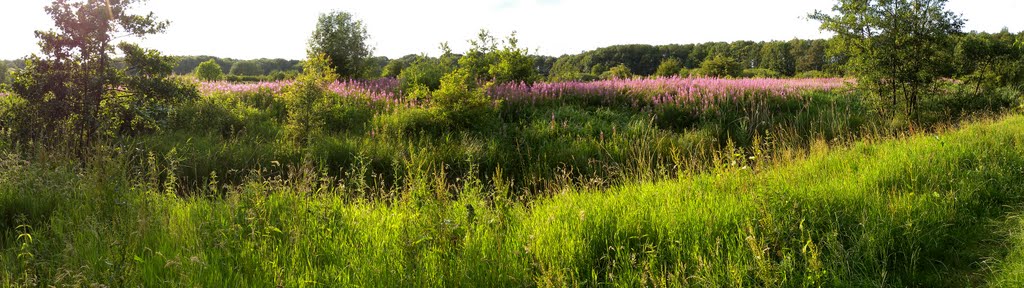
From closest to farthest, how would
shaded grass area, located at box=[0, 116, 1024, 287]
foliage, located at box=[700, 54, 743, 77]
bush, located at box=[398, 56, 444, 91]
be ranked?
shaded grass area, located at box=[0, 116, 1024, 287]
bush, located at box=[398, 56, 444, 91]
foliage, located at box=[700, 54, 743, 77]

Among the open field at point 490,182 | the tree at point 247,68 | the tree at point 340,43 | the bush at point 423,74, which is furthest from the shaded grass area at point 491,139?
the tree at point 247,68

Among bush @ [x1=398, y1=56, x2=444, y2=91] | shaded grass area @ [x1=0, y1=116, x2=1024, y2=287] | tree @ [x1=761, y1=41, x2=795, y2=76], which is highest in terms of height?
tree @ [x1=761, y1=41, x2=795, y2=76]

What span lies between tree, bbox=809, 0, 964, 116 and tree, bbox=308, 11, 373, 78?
1654cm

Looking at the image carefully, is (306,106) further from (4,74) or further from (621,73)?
(621,73)

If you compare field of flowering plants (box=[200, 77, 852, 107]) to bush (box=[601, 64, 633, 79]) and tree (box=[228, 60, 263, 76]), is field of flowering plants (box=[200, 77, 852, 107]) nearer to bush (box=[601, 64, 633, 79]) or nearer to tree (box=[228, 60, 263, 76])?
bush (box=[601, 64, 633, 79])

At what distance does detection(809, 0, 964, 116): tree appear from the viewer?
10094mm

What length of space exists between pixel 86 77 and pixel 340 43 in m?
14.4

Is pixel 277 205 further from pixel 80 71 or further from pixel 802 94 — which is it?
pixel 802 94

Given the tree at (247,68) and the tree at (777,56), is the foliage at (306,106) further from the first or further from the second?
the tree at (247,68)

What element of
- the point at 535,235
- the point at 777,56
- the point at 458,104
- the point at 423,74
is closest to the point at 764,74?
the point at 423,74

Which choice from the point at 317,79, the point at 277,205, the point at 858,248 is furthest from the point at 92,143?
the point at 858,248

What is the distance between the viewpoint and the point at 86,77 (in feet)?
21.1

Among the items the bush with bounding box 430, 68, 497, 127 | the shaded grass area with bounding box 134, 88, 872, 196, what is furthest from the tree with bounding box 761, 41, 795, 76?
the bush with bounding box 430, 68, 497, 127

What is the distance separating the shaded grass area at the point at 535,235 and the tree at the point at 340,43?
15.7 metres
